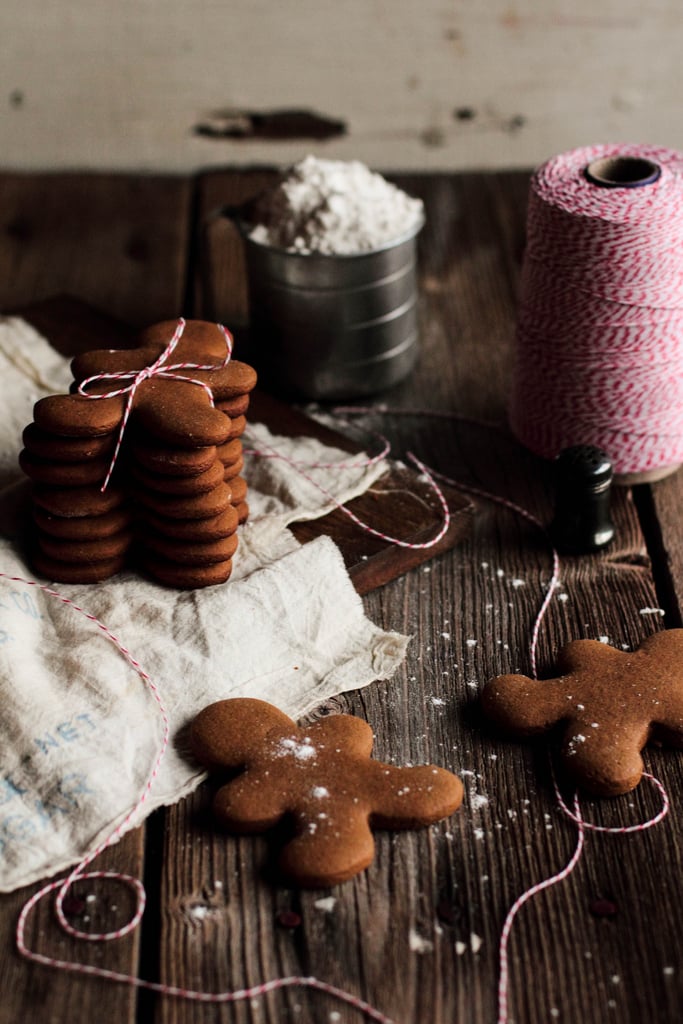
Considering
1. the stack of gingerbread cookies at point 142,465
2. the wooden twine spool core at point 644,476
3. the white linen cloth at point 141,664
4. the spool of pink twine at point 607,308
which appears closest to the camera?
the white linen cloth at point 141,664

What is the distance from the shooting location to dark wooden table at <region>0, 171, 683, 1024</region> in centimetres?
71

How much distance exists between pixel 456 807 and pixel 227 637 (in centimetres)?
24

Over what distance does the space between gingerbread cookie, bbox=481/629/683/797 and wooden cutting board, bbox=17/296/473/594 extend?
0.18m


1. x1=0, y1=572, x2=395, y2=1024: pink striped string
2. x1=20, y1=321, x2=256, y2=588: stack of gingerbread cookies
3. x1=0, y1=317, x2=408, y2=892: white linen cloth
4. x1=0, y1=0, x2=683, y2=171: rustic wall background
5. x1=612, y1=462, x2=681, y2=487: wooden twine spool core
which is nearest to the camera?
x1=0, y1=572, x2=395, y2=1024: pink striped string

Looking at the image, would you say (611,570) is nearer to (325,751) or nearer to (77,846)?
(325,751)

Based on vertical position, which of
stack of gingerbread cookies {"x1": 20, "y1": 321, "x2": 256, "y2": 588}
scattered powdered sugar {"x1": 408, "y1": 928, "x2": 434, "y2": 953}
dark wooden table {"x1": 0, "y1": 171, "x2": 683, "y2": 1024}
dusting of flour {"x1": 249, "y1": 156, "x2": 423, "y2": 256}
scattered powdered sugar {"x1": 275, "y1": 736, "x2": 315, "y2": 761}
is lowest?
dark wooden table {"x1": 0, "y1": 171, "x2": 683, "y2": 1024}

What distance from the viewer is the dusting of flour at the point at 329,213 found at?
122 centimetres

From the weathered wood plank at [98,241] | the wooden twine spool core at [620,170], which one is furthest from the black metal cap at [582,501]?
the weathered wood plank at [98,241]

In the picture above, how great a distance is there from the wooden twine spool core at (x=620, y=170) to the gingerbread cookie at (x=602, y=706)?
1.46 ft

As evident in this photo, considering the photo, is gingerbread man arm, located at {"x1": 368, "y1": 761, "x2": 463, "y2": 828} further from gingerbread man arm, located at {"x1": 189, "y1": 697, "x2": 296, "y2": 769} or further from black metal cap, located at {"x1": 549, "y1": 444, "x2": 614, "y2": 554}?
black metal cap, located at {"x1": 549, "y1": 444, "x2": 614, "y2": 554}

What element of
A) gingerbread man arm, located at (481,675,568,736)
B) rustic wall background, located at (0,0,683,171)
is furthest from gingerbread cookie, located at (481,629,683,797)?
rustic wall background, located at (0,0,683,171)

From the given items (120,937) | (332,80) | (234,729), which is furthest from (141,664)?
(332,80)

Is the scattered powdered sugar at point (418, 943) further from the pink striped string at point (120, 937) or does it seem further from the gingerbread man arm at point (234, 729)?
the gingerbread man arm at point (234, 729)

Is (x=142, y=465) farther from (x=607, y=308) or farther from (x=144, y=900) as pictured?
(x=607, y=308)
